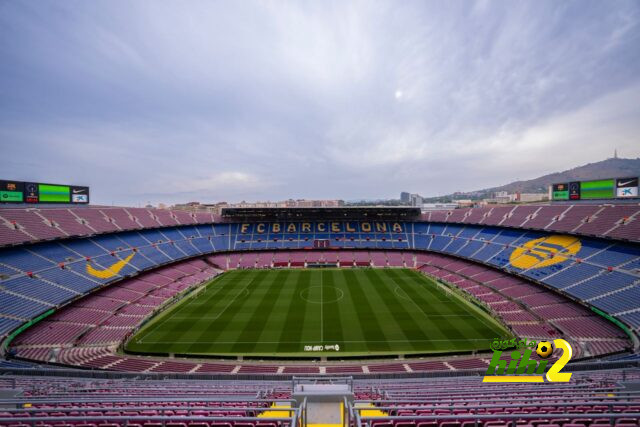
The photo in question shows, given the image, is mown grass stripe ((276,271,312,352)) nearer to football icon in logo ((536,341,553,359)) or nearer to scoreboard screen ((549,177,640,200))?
football icon in logo ((536,341,553,359))

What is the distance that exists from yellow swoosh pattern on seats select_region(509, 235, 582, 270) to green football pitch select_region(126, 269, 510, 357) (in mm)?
10499

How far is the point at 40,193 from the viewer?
3800 cm

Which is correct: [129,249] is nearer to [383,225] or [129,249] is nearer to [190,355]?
[190,355]

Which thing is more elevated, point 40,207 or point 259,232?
point 40,207

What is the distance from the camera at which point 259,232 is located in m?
62.4

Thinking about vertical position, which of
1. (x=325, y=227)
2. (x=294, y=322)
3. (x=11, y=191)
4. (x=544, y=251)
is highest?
(x=11, y=191)

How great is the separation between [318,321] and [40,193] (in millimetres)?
41370

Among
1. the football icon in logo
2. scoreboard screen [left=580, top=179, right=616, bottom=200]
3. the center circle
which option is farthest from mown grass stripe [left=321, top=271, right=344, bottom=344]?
scoreboard screen [left=580, top=179, right=616, bottom=200]

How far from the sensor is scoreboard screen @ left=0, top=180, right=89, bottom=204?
114 ft

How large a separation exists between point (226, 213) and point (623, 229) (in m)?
65.1

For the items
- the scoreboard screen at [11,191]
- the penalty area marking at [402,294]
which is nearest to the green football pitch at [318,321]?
the penalty area marking at [402,294]

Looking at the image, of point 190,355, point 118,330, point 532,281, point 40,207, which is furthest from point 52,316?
point 532,281

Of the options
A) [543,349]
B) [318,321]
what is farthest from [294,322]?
[543,349]

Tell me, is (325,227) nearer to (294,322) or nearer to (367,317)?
(367,317)
